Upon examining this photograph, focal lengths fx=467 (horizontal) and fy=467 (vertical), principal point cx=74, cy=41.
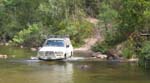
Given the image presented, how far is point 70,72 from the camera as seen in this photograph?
96.9ft

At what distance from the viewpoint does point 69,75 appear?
2772 centimetres

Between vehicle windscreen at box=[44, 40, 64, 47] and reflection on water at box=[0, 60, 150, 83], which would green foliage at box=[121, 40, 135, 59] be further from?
vehicle windscreen at box=[44, 40, 64, 47]

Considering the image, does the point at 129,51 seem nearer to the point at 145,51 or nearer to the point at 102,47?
the point at 145,51

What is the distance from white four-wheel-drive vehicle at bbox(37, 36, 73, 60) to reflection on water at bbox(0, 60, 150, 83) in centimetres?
104

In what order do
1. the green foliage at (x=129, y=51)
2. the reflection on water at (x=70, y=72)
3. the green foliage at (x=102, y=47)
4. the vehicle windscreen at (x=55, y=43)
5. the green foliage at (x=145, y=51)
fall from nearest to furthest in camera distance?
the reflection on water at (x=70, y=72), the green foliage at (x=145, y=51), the green foliage at (x=129, y=51), the vehicle windscreen at (x=55, y=43), the green foliage at (x=102, y=47)

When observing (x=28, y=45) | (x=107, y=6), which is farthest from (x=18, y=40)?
(x=107, y=6)

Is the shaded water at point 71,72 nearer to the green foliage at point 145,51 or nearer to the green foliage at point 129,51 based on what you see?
the green foliage at point 145,51

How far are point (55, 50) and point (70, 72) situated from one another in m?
8.37

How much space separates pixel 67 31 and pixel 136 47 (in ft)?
81.3

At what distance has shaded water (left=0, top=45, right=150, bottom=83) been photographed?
25.4 meters

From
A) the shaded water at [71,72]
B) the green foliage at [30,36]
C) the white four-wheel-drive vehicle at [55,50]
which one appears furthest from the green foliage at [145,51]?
the green foliage at [30,36]

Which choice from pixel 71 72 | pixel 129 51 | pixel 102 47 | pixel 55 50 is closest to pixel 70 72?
pixel 71 72

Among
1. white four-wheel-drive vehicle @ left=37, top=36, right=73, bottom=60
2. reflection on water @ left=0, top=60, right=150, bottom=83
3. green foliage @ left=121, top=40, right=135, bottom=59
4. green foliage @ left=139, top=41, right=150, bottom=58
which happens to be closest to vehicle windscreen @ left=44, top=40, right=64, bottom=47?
white four-wheel-drive vehicle @ left=37, top=36, right=73, bottom=60

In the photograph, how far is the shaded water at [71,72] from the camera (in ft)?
83.3
